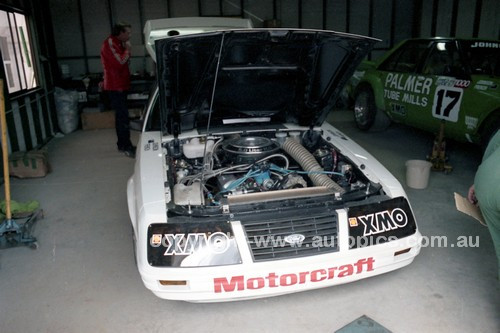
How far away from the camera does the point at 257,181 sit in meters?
2.64

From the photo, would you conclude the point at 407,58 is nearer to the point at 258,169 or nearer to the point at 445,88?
the point at 445,88

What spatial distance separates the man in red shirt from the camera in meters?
5.04

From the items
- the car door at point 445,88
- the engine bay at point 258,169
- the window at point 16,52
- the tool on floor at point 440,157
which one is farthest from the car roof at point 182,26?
the tool on floor at point 440,157

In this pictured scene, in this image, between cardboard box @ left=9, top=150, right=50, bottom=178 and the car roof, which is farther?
cardboard box @ left=9, top=150, right=50, bottom=178

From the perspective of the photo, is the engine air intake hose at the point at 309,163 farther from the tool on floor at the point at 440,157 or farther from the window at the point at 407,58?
the window at the point at 407,58

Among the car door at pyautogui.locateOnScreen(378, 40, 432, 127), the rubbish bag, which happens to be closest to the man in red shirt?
the rubbish bag

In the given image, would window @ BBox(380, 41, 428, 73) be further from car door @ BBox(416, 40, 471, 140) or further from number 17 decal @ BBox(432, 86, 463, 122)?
number 17 decal @ BBox(432, 86, 463, 122)

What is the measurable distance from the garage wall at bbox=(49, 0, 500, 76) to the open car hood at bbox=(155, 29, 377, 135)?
577 centimetres

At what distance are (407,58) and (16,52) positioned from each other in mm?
5446

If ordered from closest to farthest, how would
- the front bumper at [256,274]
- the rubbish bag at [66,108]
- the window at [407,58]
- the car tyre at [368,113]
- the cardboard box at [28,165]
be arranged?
1. the front bumper at [256,274]
2. the cardboard box at [28,165]
3. the window at [407,58]
4. the car tyre at [368,113]
5. the rubbish bag at [66,108]

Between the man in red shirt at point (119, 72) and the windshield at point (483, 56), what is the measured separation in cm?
402

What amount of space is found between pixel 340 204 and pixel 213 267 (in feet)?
2.61

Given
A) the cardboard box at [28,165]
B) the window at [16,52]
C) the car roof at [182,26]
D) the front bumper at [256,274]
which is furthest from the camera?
the window at [16,52]

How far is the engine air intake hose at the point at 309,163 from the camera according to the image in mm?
2570
